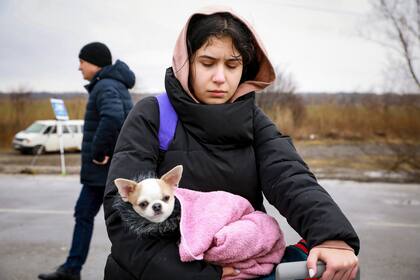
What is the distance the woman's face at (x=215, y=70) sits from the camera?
1.58m

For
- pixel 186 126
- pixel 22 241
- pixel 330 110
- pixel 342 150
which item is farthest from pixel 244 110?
pixel 330 110

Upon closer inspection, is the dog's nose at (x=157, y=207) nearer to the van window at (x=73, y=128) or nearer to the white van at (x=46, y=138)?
the white van at (x=46, y=138)

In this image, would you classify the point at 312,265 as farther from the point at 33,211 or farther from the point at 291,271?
the point at 33,211

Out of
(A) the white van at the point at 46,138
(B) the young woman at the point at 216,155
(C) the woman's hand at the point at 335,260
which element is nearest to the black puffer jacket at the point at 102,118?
(B) the young woman at the point at 216,155

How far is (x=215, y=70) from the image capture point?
1593 mm

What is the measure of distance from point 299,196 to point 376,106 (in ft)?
55.2

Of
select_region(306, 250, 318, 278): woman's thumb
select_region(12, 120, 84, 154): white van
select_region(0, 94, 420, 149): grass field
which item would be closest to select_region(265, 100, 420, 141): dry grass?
select_region(0, 94, 420, 149): grass field

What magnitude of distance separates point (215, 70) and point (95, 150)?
282cm

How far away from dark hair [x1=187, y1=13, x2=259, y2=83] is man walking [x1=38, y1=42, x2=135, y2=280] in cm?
268

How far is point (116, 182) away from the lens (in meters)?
1.31

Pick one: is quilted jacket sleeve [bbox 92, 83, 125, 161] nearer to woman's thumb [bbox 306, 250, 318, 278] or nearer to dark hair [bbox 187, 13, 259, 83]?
dark hair [bbox 187, 13, 259, 83]

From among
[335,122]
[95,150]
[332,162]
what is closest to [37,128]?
[332,162]

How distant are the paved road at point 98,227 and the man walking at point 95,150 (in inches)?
18.3

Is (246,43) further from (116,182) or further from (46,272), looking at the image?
(46,272)
